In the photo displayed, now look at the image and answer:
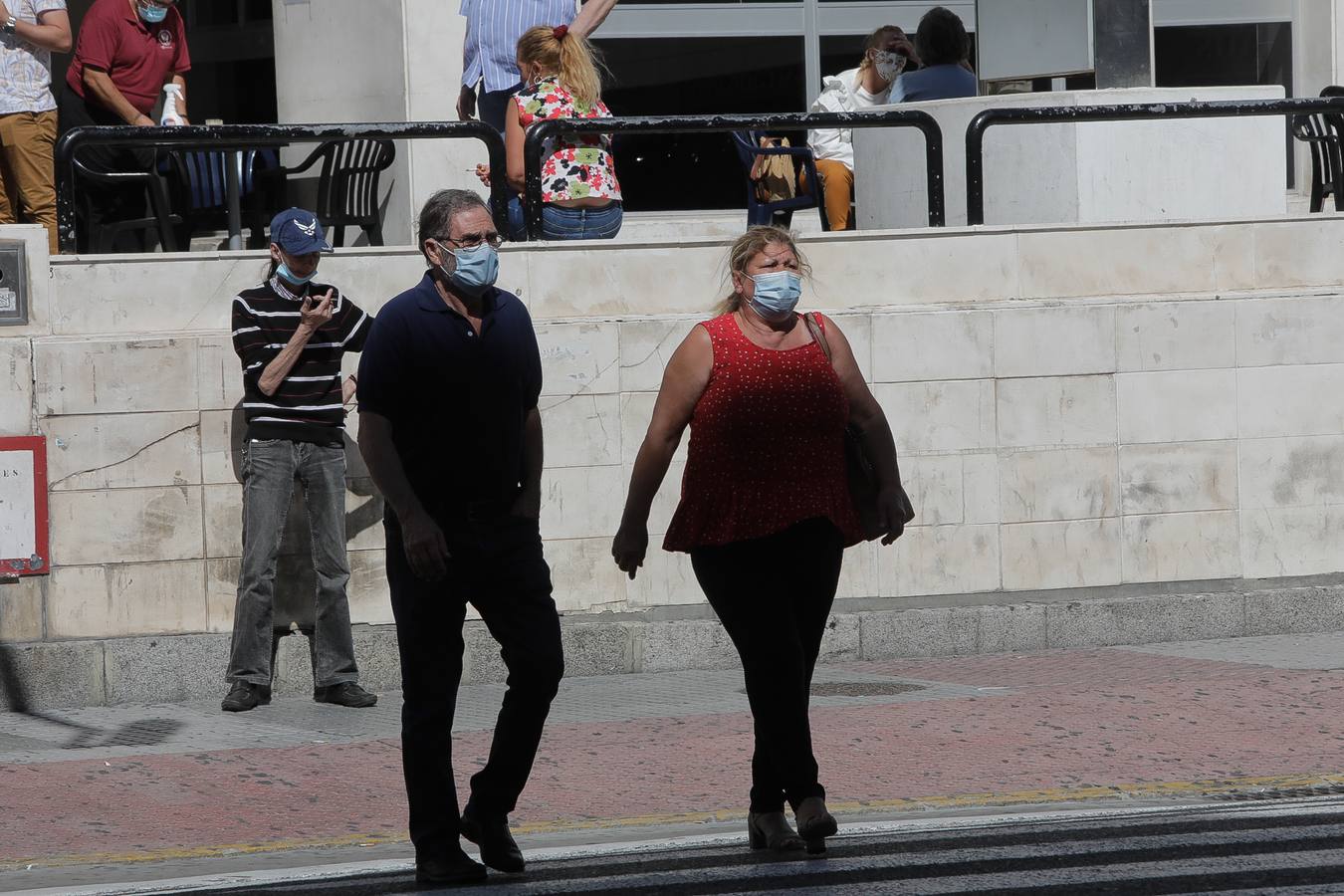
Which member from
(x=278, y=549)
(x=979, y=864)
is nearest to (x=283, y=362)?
(x=278, y=549)

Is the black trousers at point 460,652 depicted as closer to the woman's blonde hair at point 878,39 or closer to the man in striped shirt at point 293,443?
the man in striped shirt at point 293,443

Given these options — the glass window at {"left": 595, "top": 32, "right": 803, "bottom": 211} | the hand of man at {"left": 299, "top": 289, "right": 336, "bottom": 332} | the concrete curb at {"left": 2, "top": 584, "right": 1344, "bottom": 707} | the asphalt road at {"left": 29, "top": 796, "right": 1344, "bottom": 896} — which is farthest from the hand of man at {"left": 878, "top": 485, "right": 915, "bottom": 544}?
the glass window at {"left": 595, "top": 32, "right": 803, "bottom": 211}

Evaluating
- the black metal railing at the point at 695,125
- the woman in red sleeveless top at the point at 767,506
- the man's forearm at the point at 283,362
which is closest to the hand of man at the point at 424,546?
the woman in red sleeveless top at the point at 767,506

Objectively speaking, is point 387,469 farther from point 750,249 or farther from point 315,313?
point 315,313

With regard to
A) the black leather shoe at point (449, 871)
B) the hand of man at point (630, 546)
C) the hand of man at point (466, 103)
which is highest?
the hand of man at point (466, 103)

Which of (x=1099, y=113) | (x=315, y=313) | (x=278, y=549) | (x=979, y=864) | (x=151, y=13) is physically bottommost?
(x=979, y=864)

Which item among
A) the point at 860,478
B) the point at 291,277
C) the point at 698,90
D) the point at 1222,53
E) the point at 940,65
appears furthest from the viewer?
the point at 1222,53

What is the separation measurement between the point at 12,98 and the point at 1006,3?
554 cm

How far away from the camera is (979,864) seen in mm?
6098

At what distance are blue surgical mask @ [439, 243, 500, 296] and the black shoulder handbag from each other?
3.47 ft

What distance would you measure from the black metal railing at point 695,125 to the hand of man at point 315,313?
1464mm

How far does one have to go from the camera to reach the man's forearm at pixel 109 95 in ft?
38.3

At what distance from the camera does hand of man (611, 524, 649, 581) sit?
621 centimetres

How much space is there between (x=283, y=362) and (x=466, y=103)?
10.5 feet
